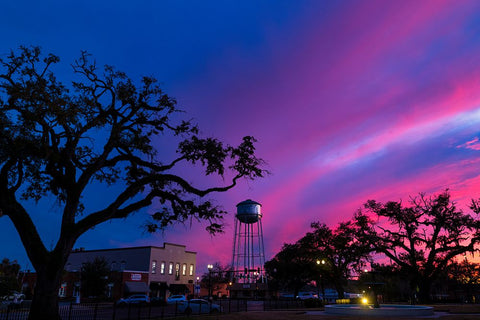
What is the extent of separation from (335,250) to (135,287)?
104ft

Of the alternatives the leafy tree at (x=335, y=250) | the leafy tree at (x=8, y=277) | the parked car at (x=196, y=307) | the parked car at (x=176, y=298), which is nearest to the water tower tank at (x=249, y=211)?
the leafy tree at (x=335, y=250)

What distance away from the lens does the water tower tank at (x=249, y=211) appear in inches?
2534

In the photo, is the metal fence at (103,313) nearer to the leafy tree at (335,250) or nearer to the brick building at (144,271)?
the brick building at (144,271)

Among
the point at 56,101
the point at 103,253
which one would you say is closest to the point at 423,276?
the point at 56,101

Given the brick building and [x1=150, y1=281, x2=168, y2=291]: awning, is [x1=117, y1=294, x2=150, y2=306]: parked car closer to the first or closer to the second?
the brick building

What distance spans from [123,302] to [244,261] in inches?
1591

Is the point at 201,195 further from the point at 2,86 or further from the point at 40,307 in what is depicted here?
the point at 2,86

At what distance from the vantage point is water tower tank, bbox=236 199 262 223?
211 ft

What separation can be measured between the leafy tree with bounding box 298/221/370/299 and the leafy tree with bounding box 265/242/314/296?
27114mm

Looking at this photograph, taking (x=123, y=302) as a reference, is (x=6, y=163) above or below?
above

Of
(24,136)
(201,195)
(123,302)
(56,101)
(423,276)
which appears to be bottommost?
(123,302)

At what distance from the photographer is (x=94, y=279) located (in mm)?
48312

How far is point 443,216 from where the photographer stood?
46.1m

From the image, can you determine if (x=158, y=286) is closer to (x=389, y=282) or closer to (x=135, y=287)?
(x=135, y=287)
